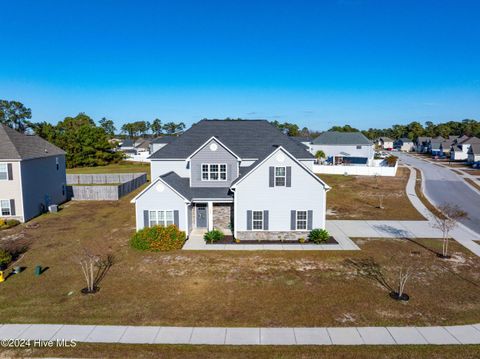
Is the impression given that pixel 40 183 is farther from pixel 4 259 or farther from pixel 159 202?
pixel 159 202

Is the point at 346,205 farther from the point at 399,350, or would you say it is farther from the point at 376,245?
the point at 399,350

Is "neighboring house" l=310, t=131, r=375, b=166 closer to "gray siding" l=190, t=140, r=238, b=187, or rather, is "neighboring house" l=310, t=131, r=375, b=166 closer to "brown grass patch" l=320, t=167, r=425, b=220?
"brown grass patch" l=320, t=167, r=425, b=220

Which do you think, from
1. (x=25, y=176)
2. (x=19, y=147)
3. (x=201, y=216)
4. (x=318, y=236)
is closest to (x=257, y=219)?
(x=318, y=236)

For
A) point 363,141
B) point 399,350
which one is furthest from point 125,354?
point 363,141

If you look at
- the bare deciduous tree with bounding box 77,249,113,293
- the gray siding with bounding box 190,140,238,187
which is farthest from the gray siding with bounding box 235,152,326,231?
the bare deciduous tree with bounding box 77,249,113,293

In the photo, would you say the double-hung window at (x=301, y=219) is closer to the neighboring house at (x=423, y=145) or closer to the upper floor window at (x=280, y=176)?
the upper floor window at (x=280, y=176)

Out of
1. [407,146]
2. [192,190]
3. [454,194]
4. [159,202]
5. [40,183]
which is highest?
[407,146]
